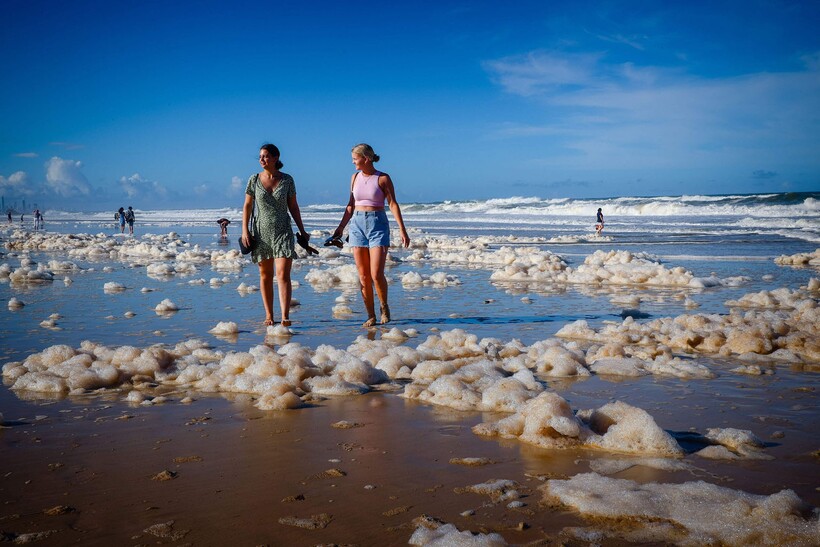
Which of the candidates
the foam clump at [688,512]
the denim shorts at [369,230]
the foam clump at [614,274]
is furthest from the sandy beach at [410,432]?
the foam clump at [614,274]

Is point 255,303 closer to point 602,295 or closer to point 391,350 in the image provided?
point 391,350

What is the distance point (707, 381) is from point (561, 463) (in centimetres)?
195

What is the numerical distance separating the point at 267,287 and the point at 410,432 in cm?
380

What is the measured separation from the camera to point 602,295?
8.97 meters

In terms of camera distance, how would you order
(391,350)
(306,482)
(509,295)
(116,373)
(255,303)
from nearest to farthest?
(306,482) < (116,373) < (391,350) < (255,303) < (509,295)

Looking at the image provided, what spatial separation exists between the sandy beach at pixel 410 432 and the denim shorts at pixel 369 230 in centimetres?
92

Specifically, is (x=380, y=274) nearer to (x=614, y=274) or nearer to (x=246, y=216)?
(x=246, y=216)

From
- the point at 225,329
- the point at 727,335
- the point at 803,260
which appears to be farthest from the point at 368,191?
the point at 803,260

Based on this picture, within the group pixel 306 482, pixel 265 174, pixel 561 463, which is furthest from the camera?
pixel 265 174

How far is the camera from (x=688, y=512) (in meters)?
2.16

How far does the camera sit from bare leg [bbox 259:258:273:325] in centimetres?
647

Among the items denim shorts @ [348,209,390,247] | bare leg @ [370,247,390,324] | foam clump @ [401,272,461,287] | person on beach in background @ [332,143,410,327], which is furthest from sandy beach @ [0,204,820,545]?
foam clump @ [401,272,461,287]

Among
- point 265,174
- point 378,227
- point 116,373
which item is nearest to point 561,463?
point 116,373

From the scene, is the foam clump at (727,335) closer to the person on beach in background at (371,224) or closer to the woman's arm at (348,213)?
the person on beach in background at (371,224)
